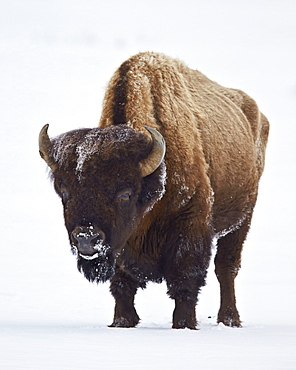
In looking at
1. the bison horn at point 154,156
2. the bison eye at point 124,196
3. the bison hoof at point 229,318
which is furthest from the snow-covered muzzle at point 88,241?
the bison hoof at point 229,318

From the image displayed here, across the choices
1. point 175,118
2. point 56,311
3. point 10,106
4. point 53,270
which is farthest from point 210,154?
point 10,106

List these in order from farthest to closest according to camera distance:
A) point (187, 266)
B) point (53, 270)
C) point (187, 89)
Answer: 1. point (53, 270)
2. point (187, 89)
3. point (187, 266)

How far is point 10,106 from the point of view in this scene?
3497 cm

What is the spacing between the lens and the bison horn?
22.2ft

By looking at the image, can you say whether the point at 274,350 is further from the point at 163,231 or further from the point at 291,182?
the point at 291,182

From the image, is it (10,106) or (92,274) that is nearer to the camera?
(92,274)

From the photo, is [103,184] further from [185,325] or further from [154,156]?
[185,325]

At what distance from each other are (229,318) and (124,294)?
5.42ft

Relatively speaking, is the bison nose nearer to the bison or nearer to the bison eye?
the bison

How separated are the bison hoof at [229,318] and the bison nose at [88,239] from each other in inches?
115

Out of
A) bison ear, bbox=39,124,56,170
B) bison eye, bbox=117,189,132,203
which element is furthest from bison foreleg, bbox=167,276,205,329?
bison ear, bbox=39,124,56,170

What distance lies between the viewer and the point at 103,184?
6.45 m

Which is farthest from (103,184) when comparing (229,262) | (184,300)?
(229,262)

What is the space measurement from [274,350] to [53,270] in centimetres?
1027
